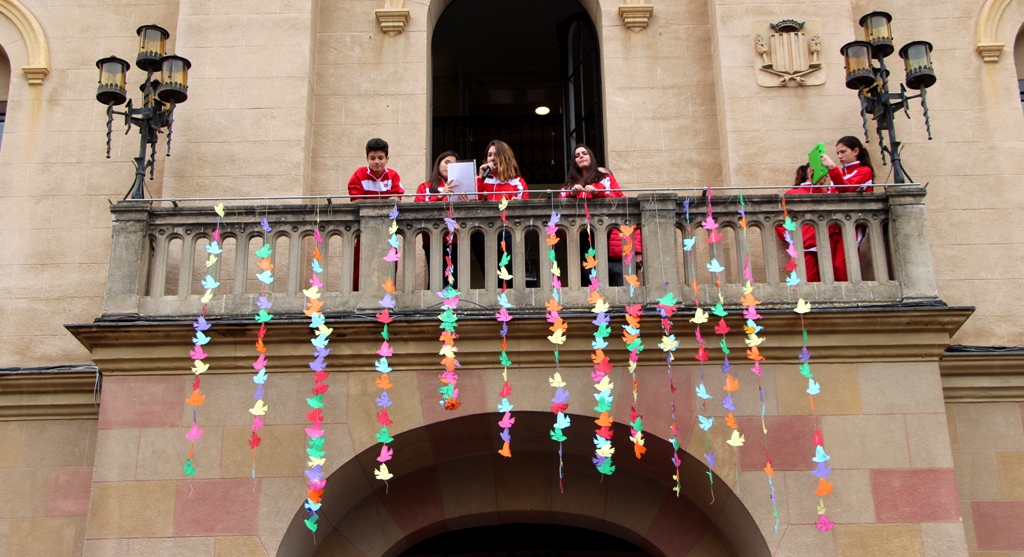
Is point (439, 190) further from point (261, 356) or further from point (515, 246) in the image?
point (261, 356)

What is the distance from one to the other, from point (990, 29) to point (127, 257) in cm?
967

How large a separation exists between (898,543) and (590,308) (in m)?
3.24

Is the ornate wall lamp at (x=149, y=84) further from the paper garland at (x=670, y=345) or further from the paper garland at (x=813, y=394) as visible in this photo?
the paper garland at (x=813, y=394)

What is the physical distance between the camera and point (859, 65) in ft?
36.9

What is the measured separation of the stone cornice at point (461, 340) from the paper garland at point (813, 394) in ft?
0.44

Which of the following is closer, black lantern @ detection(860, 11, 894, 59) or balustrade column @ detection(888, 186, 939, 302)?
balustrade column @ detection(888, 186, 939, 302)

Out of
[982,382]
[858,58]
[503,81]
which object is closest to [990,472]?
[982,382]

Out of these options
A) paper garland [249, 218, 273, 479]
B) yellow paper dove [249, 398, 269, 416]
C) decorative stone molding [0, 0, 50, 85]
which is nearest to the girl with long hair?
paper garland [249, 218, 273, 479]

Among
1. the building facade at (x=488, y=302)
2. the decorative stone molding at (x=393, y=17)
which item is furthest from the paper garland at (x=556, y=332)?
the decorative stone molding at (x=393, y=17)

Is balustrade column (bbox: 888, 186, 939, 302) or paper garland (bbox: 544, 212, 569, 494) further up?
balustrade column (bbox: 888, 186, 939, 302)

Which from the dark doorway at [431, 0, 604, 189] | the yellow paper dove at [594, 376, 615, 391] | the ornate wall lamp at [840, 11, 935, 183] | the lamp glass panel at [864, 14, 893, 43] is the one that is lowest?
the yellow paper dove at [594, 376, 615, 391]

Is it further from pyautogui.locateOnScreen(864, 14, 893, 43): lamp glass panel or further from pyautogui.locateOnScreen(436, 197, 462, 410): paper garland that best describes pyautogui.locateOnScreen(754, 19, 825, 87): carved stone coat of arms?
pyautogui.locateOnScreen(436, 197, 462, 410): paper garland

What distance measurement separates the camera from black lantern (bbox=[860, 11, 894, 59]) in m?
11.3

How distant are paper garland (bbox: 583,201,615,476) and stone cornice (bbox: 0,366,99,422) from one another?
5054 millimetres
